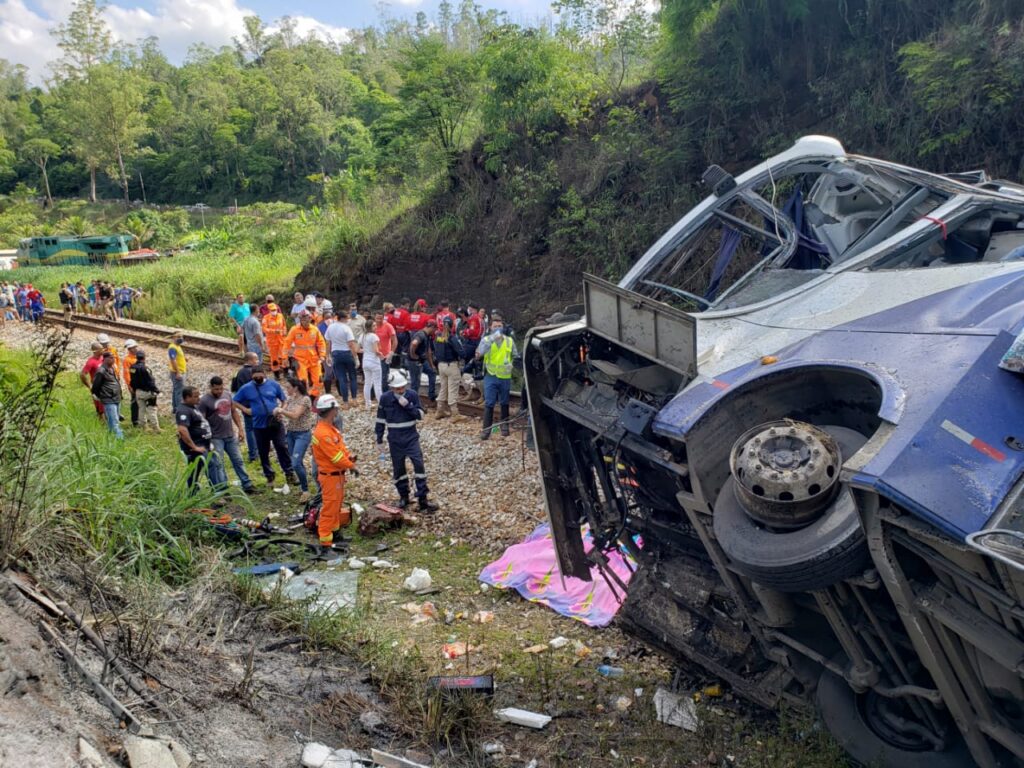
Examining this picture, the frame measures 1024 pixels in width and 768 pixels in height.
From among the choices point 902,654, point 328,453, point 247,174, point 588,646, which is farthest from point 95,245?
point 902,654

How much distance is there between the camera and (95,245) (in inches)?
1390

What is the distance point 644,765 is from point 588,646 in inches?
55.3

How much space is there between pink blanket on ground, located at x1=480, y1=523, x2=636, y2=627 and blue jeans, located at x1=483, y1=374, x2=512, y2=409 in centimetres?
315

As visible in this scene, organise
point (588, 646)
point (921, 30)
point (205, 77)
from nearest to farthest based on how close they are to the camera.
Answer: point (588, 646) < point (921, 30) < point (205, 77)

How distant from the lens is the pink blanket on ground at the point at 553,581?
19.3ft

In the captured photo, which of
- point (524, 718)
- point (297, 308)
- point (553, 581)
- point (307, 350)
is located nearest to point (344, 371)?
point (307, 350)

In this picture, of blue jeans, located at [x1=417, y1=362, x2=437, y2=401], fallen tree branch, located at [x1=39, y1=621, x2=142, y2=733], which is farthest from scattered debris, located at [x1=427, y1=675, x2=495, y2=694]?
blue jeans, located at [x1=417, y1=362, x2=437, y2=401]

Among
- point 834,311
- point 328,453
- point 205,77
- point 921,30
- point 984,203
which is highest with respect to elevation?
point 205,77

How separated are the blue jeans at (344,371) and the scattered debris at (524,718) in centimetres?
807

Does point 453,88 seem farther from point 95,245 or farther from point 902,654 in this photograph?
point 95,245

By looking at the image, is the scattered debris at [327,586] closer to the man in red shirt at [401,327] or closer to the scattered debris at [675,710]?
the scattered debris at [675,710]

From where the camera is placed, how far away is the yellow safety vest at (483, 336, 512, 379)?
9.95 metres

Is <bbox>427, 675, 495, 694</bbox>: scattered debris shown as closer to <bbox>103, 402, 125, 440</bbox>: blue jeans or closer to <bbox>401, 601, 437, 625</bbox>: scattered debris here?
<bbox>401, 601, 437, 625</bbox>: scattered debris

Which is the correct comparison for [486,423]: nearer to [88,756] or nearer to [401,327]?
[401,327]
